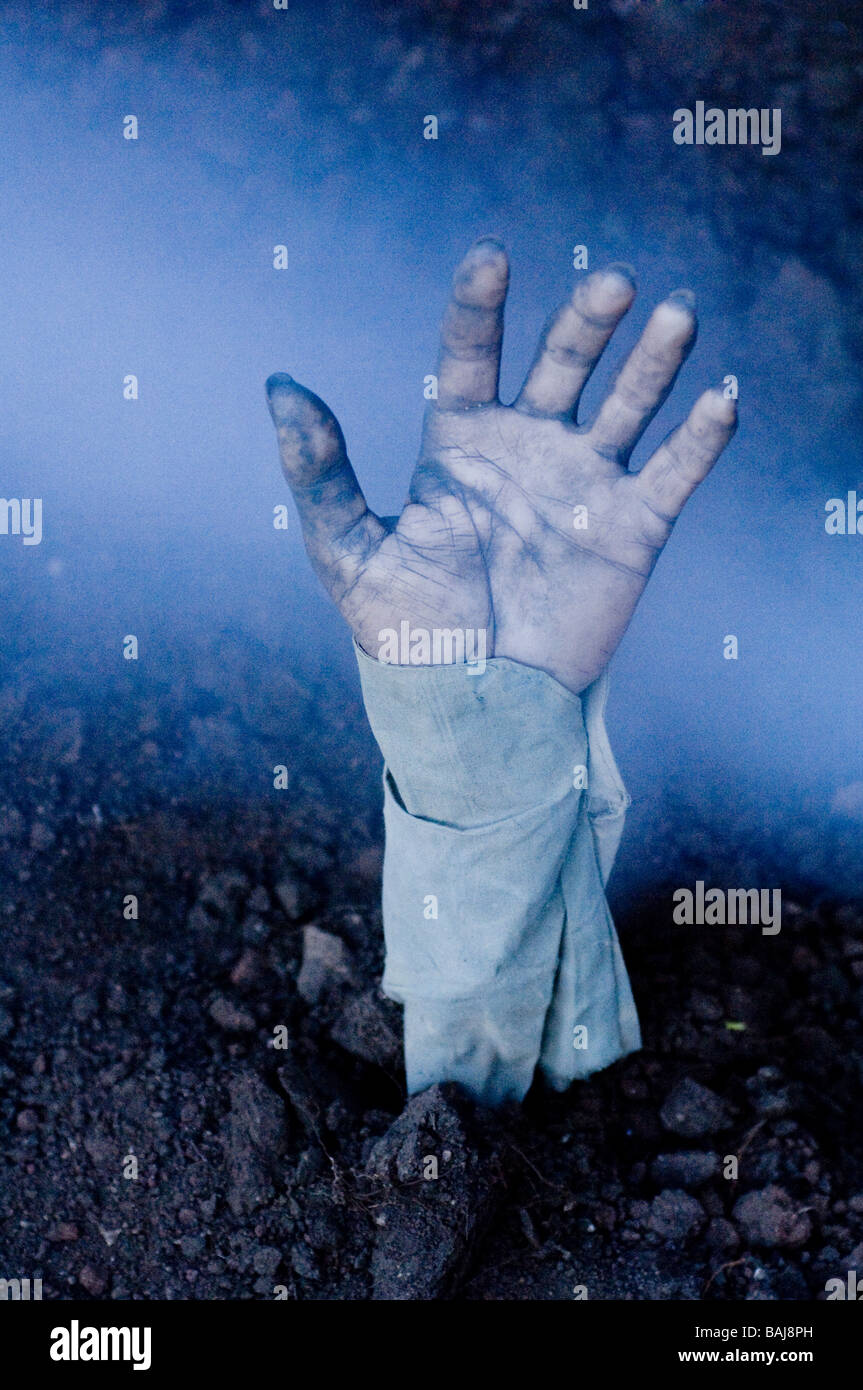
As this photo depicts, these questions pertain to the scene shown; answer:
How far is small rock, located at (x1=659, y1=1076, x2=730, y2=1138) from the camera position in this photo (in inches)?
68.0

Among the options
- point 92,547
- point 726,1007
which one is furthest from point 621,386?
point 92,547

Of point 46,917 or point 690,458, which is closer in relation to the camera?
point 690,458

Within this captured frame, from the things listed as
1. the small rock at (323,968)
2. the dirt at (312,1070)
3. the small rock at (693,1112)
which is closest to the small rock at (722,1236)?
A: the dirt at (312,1070)

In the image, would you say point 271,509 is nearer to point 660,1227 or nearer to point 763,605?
point 763,605

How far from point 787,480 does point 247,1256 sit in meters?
1.71

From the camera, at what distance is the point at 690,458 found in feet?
4.69

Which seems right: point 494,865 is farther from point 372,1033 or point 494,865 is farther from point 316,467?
→ point 316,467

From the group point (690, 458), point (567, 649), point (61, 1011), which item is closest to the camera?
point (690, 458)

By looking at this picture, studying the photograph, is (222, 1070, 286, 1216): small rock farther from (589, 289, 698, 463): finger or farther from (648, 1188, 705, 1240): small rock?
(589, 289, 698, 463): finger

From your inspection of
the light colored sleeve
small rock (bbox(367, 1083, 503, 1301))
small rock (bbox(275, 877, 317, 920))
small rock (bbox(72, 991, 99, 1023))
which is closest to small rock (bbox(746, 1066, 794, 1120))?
the light colored sleeve

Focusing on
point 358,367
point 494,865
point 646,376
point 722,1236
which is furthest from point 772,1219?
point 358,367

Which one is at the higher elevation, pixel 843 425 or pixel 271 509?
pixel 843 425

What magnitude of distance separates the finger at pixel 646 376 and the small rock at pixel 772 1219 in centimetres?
95

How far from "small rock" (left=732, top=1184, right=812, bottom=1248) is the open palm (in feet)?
2.28
